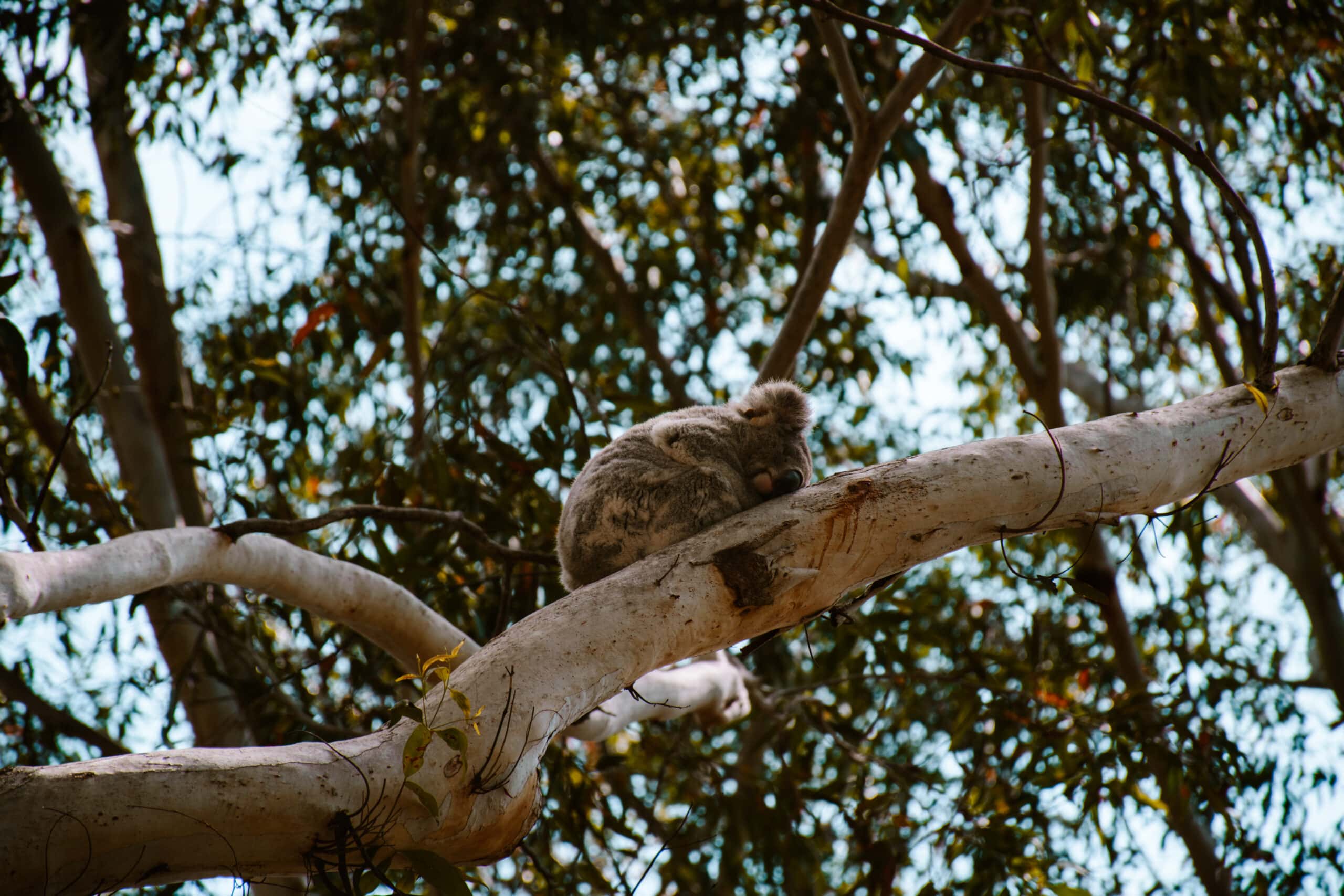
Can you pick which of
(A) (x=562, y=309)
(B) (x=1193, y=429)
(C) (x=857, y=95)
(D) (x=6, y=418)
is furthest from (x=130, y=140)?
(B) (x=1193, y=429)

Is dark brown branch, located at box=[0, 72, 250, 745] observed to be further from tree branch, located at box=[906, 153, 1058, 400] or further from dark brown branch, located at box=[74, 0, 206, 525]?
tree branch, located at box=[906, 153, 1058, 400]

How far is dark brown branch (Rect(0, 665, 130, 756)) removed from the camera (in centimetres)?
410

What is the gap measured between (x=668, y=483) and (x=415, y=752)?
4.63ft

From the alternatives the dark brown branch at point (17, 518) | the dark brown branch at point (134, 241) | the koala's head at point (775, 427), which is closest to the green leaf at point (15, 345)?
the dark brown branch at point (17, 518)

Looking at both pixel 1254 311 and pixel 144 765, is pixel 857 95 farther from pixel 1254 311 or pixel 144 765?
pixel 144 765

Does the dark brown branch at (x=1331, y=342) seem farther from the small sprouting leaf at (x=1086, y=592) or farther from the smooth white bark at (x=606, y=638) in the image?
the small sprouting leaf at (x=1086, y=592)

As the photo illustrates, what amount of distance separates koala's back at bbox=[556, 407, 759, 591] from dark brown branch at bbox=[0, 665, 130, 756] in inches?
90.5

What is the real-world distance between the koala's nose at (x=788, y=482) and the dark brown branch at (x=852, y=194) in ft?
3.43

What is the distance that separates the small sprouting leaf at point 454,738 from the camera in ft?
5.39

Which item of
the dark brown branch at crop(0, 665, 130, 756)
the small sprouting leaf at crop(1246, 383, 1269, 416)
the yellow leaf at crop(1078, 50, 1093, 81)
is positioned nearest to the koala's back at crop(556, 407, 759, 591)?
the small sprouting leaf at crop(1246, 383, 1269, 416)

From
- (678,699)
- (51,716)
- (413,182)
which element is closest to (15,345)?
(51,716)

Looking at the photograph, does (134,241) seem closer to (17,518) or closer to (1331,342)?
(17,518)

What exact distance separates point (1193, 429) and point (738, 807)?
2.95 m

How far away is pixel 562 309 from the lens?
742cm
